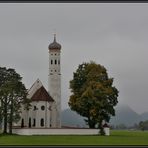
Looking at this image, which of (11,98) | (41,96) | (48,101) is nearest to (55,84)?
(48,101)

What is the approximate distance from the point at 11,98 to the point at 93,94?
46.2 ft

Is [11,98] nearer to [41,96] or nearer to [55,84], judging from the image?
[41,96]

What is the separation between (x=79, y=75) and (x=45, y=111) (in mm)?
12855

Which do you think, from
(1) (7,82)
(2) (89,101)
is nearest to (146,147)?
(2) (89,101)

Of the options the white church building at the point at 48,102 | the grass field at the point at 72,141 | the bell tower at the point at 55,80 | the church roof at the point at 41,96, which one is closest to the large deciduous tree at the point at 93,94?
the white church building at the point at 48,102

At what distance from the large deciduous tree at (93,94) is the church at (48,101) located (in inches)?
424

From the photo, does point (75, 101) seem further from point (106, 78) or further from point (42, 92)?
point (42, 92)

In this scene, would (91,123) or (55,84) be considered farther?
(55,84)

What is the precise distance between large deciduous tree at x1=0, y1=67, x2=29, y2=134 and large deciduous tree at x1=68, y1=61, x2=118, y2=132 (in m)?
9.45

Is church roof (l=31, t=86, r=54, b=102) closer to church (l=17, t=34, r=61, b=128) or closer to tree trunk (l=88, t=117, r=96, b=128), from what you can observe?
church (l=17, t=34, r=61, b=128)

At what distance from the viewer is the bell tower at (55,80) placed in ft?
325

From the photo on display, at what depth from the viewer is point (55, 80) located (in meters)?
102

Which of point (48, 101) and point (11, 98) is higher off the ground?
point (48, 101)

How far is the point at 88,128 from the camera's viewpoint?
267 ft
